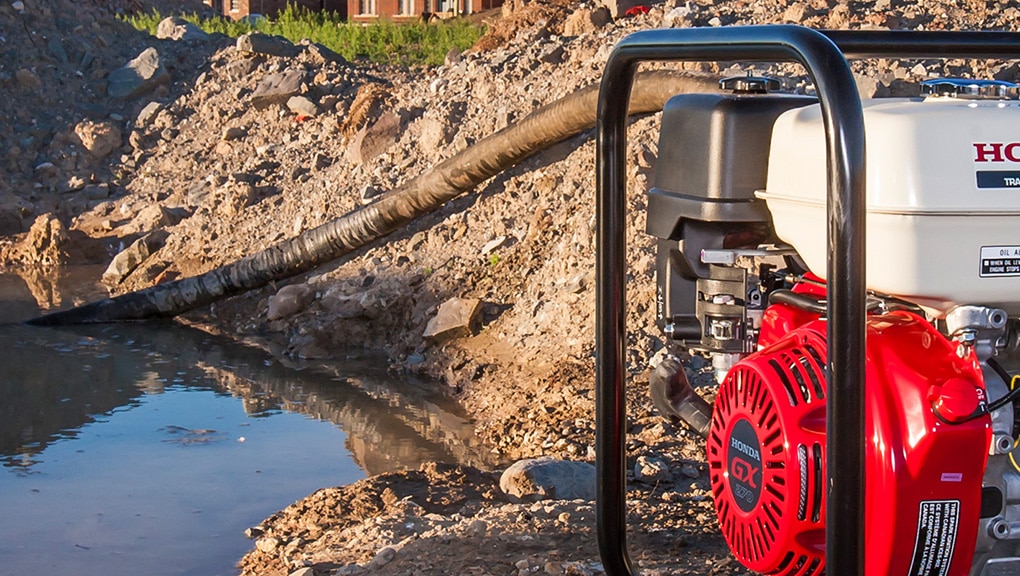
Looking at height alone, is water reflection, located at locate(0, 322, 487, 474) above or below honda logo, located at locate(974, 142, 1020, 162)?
below

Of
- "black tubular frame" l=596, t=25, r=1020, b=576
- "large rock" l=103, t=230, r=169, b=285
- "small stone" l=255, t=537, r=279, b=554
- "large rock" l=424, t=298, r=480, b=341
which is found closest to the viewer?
"black tubular frame" l=596, t=25, r=1020, b=576

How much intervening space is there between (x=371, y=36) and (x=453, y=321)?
981cm

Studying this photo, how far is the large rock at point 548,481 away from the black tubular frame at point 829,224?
1.38m

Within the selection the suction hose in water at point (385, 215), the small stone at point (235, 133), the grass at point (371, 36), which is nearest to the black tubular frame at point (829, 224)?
the suction hose in water at point (385, 215)

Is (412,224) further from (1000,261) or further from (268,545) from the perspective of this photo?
(1000,261)

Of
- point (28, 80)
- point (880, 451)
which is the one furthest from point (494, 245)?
point (28, 80)

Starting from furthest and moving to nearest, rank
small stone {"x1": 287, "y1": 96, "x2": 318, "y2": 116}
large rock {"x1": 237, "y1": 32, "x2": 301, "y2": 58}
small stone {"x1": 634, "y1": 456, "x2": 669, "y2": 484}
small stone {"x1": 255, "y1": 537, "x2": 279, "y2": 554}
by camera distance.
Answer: large rock {"x1": 237, "y1": 32, "x2": 301, "y2": 58}, small stone {"x1": 287, "y1": 96, "x2": 318, "y2": 116}, small stone {"x1": 634, "y1": 456, "x2": 669, "y2": 484}, small stone {"x1": 255, "y1": 537, "x2": 279, "y2": 554}

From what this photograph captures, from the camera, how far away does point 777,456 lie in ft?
6.98

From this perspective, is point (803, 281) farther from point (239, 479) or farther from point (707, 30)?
point (239, 479)

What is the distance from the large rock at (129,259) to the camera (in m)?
8.68

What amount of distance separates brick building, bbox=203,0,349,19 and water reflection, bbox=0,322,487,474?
2018 cm

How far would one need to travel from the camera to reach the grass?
554 inches

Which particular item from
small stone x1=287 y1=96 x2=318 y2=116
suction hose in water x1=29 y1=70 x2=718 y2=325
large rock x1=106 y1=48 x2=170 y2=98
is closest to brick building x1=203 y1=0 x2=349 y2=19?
large rock x1=106 y1=48 x2=170 y2=98

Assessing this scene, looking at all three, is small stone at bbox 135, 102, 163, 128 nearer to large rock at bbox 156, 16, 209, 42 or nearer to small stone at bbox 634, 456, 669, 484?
large rock at bbox 156, 16, 209, 42
